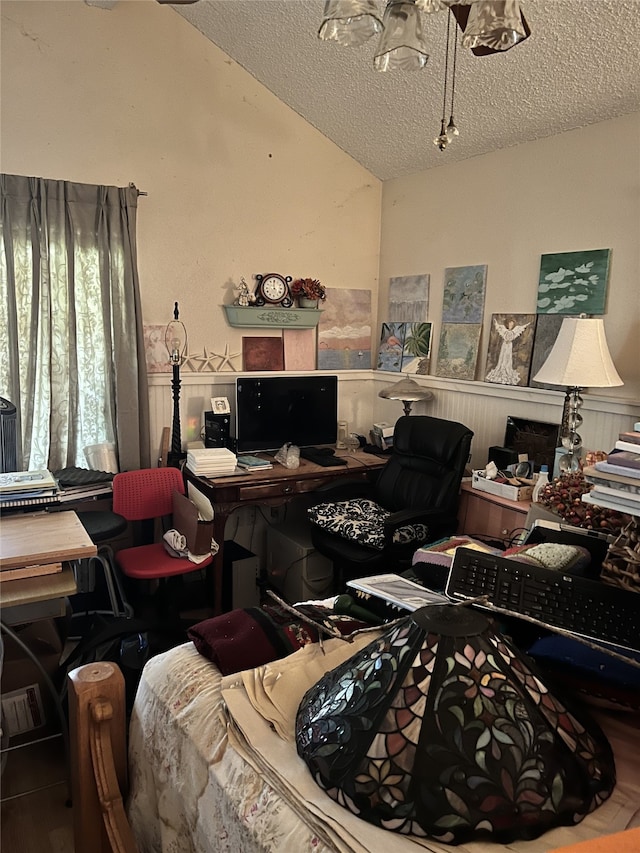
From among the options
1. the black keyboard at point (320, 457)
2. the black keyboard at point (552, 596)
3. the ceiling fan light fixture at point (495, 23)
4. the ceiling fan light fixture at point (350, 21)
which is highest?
the ceiling fan light fixture at point (350, 21)

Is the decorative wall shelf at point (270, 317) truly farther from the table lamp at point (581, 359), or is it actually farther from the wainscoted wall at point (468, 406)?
the table lamp at point (581, 359)

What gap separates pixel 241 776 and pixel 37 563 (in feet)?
4.01

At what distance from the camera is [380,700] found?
34.5 inches

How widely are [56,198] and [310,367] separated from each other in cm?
172

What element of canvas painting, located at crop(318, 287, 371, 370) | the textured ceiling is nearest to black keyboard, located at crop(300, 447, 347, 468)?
canvas painting, located at crop(318, 287, 371, 370)

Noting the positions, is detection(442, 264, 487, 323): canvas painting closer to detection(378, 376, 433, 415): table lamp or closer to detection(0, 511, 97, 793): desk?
detection(378, 376, 433, 415): table lamp

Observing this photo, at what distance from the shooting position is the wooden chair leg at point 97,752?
115cm

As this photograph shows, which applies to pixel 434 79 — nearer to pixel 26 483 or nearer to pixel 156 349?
pixel 156 349

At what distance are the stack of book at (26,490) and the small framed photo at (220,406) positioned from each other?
129cm

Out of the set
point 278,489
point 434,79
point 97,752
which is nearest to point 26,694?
point 97,752

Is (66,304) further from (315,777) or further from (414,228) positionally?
(315,777)

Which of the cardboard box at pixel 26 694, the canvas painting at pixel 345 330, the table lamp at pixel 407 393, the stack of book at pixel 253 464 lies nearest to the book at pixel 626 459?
A: the cardboard box at pixel 26 694

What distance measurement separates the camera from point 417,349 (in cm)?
377

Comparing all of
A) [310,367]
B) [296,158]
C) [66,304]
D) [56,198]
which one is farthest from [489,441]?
[56,198]
